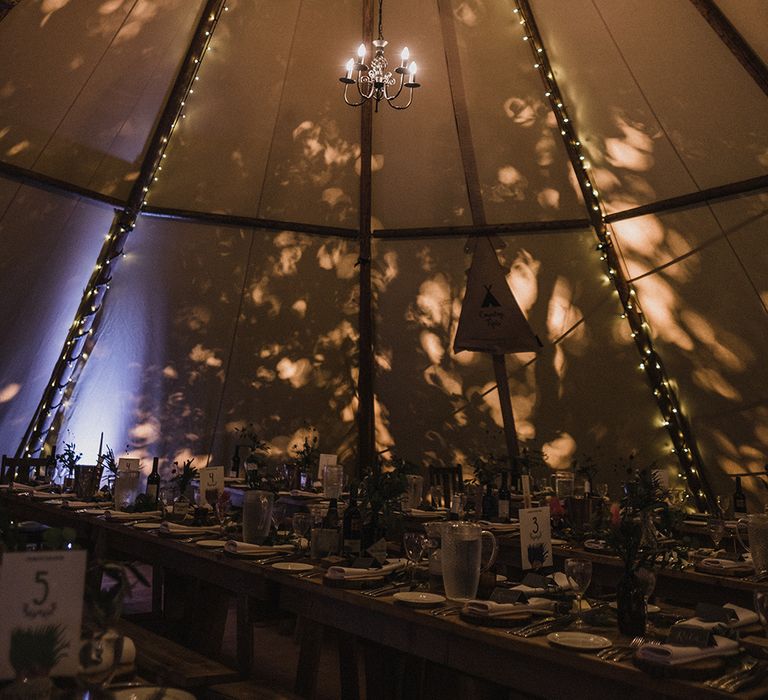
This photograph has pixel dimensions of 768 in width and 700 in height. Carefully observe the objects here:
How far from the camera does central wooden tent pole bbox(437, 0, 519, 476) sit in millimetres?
7602

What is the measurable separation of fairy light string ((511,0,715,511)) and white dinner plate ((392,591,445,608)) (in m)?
5.63

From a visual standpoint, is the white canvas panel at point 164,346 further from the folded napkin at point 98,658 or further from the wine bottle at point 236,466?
the folded napkin at point 98,658

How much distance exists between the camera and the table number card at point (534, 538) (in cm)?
312

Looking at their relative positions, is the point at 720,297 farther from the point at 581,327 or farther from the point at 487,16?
the point at 487,16

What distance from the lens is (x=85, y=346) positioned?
8195mm

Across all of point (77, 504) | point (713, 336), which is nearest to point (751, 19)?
point (713, 336)

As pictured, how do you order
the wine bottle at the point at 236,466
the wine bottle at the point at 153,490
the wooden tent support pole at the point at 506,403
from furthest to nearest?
the wooden tent support pole at the point at 506,403
the wine bottle at the point at 236,466
the wine bottle at the point at 153,490

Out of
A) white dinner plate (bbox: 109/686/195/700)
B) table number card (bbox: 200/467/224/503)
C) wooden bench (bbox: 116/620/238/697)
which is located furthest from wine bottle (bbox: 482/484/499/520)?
white dinner plate (bbox: 109/686/195/700)

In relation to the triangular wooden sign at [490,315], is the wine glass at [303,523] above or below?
below

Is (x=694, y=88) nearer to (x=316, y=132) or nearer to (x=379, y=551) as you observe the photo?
(x=316, y=132)

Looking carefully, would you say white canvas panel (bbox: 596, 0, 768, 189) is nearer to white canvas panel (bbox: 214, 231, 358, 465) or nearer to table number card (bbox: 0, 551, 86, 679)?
white canvas panel (bbox: 214, 231, 358, 465)

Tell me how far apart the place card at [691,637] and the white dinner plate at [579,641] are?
6.3 inches

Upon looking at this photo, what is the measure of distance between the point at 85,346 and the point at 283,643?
3.97 meters

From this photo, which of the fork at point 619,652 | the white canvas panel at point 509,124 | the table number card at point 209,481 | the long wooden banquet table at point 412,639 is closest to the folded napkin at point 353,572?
the long wooden banquet table at point 412,639
